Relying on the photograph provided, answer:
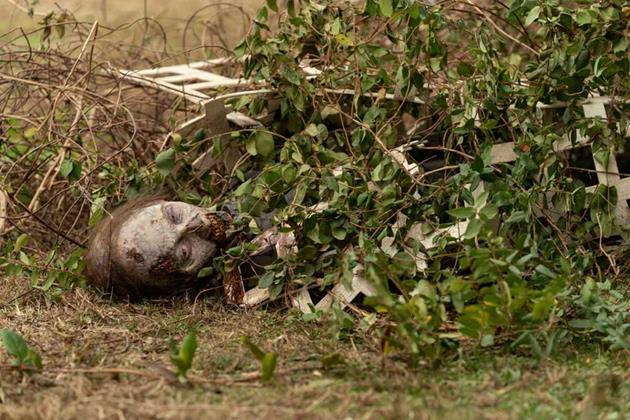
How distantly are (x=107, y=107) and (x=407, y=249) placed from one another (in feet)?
5.25

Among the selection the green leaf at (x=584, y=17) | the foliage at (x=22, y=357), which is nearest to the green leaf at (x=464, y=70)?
the green leaf at (x=584, y=17)

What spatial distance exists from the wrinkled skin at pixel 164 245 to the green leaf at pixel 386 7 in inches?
36.9

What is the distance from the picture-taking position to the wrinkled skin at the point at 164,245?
313cm

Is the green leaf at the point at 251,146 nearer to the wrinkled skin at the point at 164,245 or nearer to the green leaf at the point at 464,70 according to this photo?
the wrinkled skin at the point at 164,245

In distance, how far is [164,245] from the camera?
3123mm

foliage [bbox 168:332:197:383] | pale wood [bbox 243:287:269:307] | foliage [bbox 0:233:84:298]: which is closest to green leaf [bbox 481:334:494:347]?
foliage [bbox 168:332:197:383]

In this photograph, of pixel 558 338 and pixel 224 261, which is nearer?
pixel 558 338

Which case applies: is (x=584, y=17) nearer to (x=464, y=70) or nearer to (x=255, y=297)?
(x=464, y=70)

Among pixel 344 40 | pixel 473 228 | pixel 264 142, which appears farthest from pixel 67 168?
pixel 473 228

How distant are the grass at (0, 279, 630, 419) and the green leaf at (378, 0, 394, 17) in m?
1.11

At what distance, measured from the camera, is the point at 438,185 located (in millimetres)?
3078

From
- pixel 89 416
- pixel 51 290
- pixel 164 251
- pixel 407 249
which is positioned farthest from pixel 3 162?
pixel 89 416

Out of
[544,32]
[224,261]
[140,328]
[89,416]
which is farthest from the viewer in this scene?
[544,32]

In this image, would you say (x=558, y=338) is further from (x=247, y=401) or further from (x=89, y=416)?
(x=89, y=416)
